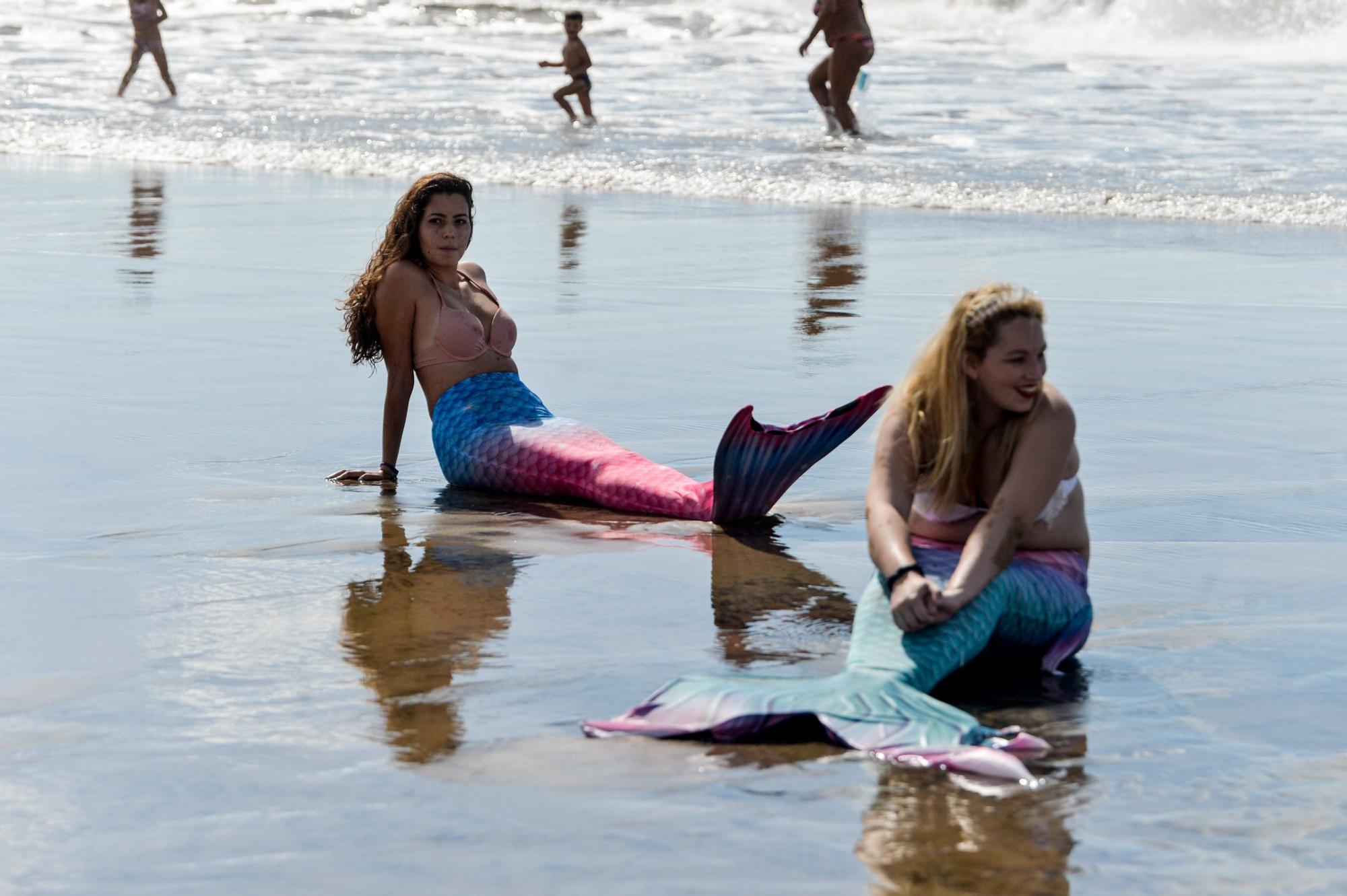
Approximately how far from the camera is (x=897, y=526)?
12.3ft

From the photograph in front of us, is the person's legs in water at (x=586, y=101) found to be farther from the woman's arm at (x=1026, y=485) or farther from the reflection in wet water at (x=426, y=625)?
the woman's arm at (x=1026, y=485)

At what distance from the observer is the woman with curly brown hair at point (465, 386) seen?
5.39m

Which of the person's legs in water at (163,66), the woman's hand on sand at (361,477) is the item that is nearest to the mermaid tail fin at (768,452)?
the woman's hand on sand at (361,477)

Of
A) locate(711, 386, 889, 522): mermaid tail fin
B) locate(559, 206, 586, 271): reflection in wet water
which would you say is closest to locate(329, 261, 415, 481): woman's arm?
locate(711, 386, 889, 522): mermaid tail fin

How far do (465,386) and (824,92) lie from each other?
13252mm

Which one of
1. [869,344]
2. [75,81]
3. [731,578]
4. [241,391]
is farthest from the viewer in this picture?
[75,81]

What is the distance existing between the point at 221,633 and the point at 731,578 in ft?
4.29

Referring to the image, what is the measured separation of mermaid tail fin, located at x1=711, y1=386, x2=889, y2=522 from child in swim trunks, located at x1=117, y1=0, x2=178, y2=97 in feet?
65.3

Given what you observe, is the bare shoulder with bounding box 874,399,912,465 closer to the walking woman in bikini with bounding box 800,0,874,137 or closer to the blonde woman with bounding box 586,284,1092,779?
the blonde woman with bounding box 586,284,1092,779

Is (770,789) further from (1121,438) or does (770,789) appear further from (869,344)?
(869,344)

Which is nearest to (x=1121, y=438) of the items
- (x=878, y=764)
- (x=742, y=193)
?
(x=878, y=764)

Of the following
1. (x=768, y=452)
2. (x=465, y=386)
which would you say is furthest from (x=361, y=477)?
(x=768, y=452)

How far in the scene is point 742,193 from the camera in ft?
48.1

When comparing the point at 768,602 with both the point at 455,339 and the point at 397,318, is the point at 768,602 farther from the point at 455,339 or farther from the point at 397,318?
the point at 397,318
